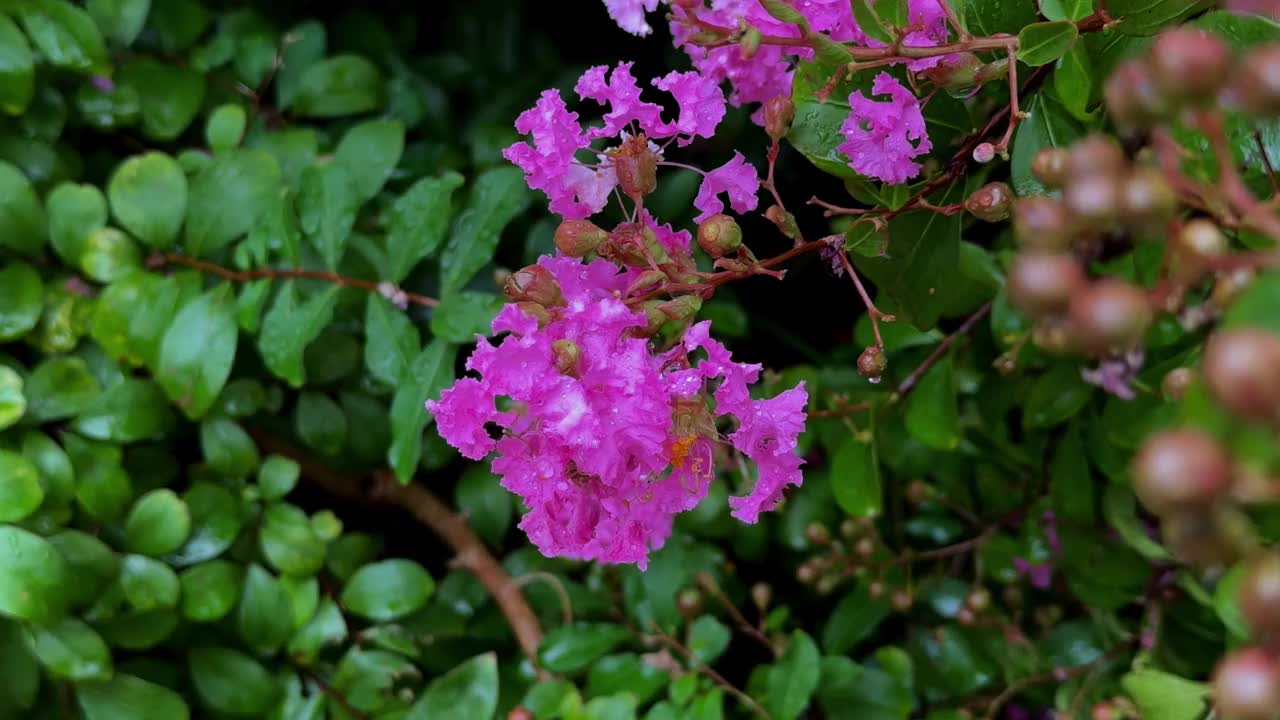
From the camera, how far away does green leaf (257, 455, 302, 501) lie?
45.0 inches

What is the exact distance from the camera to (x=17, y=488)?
0.95 metres

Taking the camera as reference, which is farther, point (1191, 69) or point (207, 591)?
point (207, 591)

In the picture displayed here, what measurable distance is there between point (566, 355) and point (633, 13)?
0.88ft

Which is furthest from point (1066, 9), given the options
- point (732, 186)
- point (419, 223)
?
point (419, 223)

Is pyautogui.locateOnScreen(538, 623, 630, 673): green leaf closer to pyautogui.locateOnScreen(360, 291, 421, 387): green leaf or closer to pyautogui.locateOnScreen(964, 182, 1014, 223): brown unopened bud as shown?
pyautogui.locateOnScreen(360, 291, 421, 387): green leaf

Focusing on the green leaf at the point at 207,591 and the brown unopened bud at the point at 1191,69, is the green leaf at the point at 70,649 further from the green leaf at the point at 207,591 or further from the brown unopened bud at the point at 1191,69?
the brown unopened bud at the point at 1191,69

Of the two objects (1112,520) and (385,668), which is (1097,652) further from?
(385,668)

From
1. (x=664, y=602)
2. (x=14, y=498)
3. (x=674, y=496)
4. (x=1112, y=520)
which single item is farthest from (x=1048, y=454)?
(x=14, y=498)

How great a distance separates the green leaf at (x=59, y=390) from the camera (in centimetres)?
106

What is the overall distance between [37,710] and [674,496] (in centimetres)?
76

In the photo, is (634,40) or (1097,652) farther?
(634,40)

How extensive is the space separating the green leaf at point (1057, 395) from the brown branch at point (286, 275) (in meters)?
0.64

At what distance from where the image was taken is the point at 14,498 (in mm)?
941

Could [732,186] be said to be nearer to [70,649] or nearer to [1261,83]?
[1261,83]
